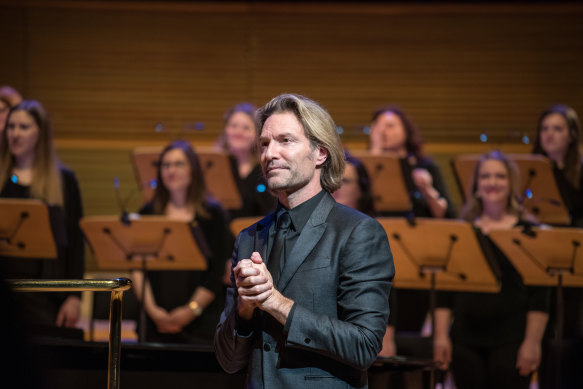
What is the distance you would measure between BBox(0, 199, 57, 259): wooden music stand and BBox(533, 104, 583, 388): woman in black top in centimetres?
265

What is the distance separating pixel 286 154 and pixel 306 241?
217mm

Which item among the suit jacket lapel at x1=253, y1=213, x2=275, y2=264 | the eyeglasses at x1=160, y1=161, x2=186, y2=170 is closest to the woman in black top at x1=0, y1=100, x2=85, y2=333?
the eyeglasses at x1=160, y1=161, x2=186, y2=170

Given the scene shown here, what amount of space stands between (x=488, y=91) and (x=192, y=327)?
4100 millimetres

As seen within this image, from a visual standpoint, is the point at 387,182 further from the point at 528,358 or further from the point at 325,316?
the point at 325,316

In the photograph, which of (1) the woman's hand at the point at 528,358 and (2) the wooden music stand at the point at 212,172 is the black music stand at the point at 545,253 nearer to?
(1) the woman's hand at the point at 528,358

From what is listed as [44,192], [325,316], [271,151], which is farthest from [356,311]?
[44,192]

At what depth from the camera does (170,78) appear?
7230 millimetres

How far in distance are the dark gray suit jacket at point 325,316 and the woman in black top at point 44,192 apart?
2357 mm

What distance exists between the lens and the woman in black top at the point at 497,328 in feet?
12.9

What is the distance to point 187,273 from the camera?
174 inches

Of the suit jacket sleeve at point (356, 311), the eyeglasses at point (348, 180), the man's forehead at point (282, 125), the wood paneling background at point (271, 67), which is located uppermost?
the wood paneling background at point (271, 67)

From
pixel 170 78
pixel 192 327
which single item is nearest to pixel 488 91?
pixel 170 78

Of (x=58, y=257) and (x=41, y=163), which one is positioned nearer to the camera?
(x=58, y=257)

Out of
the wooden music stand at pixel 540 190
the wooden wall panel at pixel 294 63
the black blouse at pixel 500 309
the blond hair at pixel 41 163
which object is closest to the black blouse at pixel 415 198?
the wooden music stand at pixel 540 190
